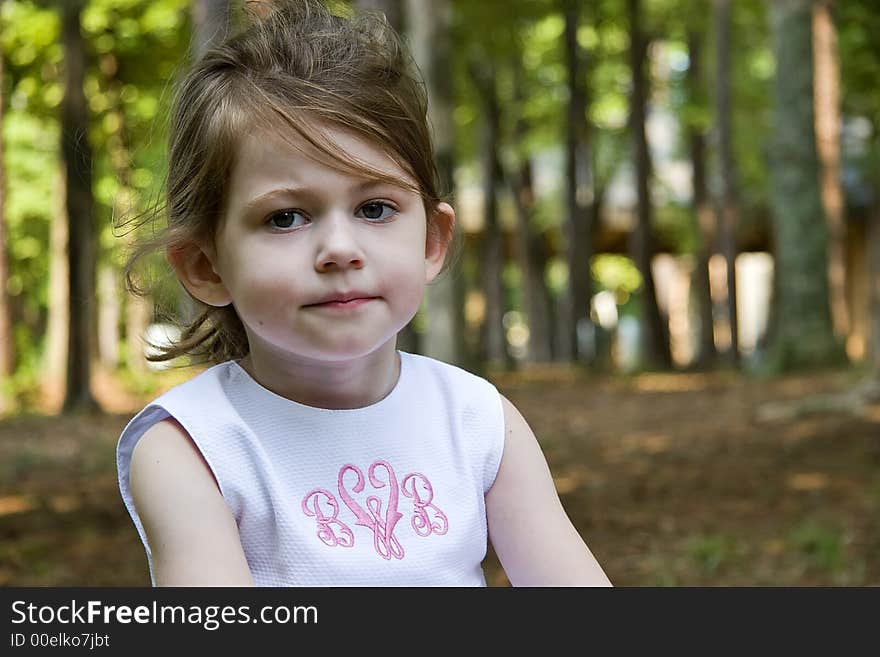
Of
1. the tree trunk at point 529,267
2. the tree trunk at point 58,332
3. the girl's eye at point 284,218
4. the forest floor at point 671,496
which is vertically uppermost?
the girl's eye at point 284,218

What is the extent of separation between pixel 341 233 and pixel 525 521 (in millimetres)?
514

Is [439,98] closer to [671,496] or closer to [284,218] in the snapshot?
[671,496]

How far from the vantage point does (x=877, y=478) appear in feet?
23.3

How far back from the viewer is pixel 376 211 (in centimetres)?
163

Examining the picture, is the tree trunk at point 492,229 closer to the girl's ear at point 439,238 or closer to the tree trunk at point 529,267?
the tree trunk at point 529,267

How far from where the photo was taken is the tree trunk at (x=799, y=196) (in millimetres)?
13047

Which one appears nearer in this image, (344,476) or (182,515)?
(182,515)

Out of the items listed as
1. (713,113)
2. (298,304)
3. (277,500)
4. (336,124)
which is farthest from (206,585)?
(713,113)

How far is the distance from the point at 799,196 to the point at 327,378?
485 inches

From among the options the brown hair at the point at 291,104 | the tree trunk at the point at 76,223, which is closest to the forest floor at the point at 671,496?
the tree trunk at the point at 76,223

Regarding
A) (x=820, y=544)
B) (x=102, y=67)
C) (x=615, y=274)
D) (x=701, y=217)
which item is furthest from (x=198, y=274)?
(x=615, y=274)

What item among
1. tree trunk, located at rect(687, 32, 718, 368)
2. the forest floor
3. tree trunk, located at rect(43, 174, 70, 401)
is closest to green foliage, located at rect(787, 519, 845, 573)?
the forest floor

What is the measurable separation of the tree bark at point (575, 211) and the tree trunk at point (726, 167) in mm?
2749
